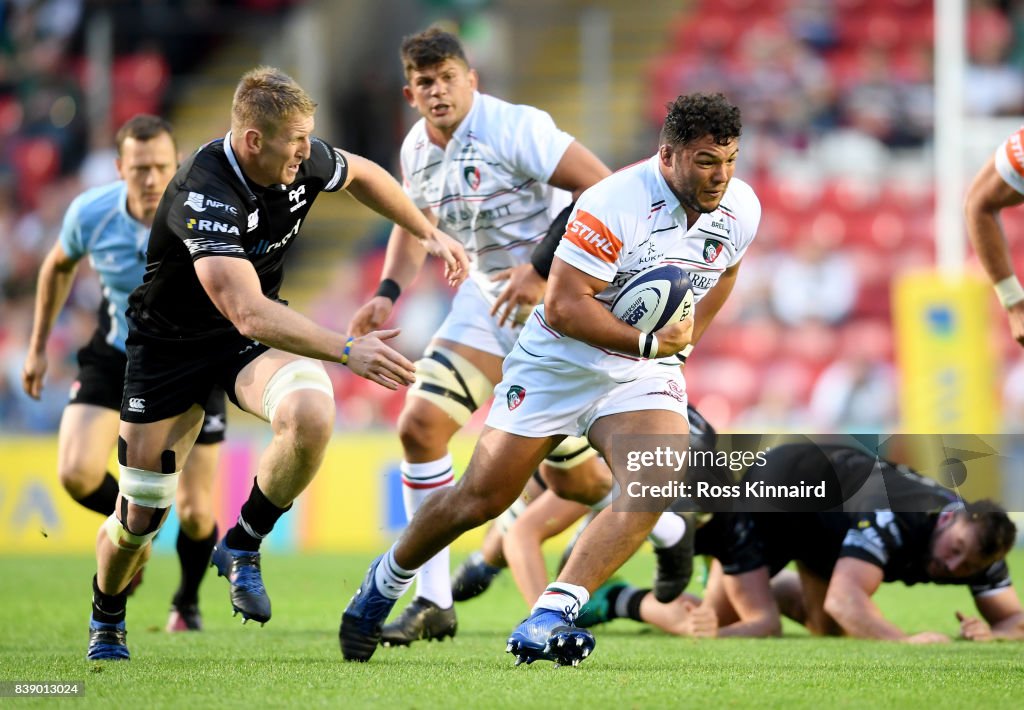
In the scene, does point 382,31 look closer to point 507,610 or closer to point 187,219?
point 507,610

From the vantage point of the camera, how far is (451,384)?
6.62 meters

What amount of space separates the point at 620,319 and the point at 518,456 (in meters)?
0.63

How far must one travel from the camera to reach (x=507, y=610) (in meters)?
8.46

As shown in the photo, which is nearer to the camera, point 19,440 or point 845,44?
point 19,440

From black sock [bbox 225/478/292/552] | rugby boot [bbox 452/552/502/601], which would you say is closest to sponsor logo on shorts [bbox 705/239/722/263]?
black sock [bbox 225/478/292/552]

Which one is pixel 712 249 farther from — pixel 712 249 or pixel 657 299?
pixel 657 299

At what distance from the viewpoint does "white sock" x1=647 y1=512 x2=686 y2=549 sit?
6.62 metres

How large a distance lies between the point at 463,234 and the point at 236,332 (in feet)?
4.94

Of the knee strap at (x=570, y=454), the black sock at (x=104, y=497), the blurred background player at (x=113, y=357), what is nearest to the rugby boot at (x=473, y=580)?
the knee strap at (x=570, y=454)

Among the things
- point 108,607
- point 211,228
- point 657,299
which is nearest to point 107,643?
point 108,607

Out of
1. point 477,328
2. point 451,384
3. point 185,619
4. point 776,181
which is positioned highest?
point 776,181

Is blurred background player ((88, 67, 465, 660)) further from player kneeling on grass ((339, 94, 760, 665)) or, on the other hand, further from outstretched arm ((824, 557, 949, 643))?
outstretched arm ((824, 557, 949, 643))

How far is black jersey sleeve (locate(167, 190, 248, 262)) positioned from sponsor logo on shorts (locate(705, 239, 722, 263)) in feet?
5.70

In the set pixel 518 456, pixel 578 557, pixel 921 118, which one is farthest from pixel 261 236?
pixel 921 118
